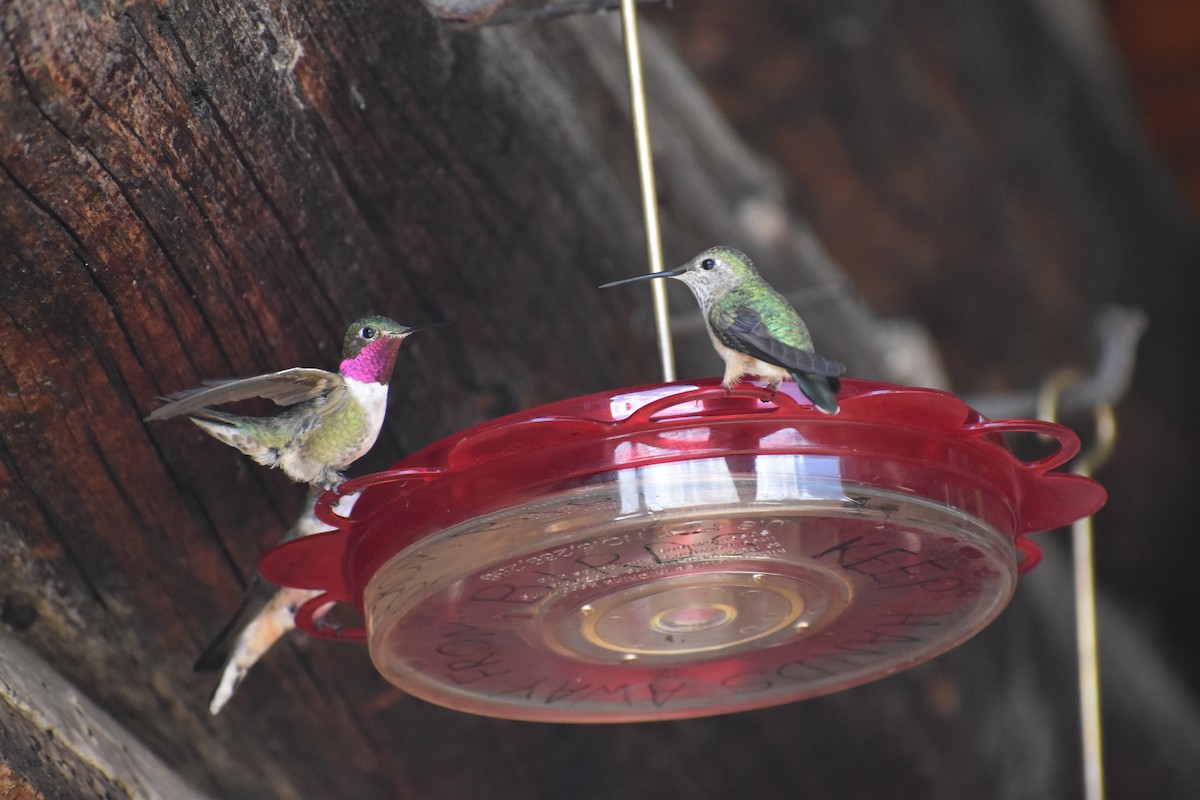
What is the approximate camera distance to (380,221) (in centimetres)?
173

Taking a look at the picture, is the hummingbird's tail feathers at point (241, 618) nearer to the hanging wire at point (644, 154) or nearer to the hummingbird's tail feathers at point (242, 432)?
the hummingbird's tail feathers at point (242, 432)

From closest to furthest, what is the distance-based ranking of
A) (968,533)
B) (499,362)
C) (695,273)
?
1. (968,533)
2. (695,273)
3. (499,362)

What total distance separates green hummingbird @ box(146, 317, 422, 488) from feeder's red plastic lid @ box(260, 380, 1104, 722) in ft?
0.37

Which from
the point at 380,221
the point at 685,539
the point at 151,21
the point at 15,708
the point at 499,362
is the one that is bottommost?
the point at 15,708

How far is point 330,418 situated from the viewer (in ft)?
5.02

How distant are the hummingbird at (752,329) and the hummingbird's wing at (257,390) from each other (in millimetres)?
333

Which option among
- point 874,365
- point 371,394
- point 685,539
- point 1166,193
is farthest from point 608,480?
point 1166,193

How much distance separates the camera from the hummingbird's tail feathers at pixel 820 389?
4.17 feet

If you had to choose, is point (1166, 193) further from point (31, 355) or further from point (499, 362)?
point (31, 355)

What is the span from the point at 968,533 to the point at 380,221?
81cm

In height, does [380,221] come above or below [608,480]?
above

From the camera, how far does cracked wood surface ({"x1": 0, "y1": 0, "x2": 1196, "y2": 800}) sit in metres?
1.38

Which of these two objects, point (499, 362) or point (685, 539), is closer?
point (685, 539)

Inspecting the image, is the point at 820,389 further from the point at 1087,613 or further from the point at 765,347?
the point at 1087,613
